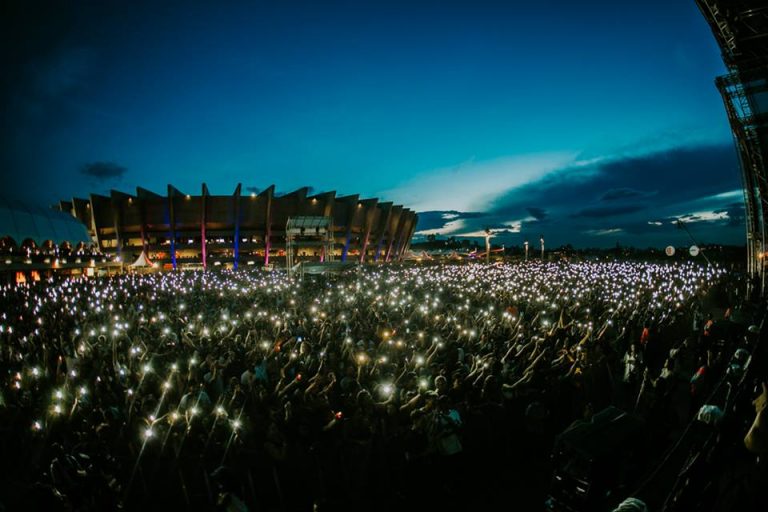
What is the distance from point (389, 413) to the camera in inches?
211

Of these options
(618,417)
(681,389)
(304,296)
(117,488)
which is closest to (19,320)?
(304,296)

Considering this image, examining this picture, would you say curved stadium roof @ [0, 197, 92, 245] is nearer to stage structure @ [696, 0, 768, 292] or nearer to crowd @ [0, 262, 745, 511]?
crowd @ [0, 262, 745, 511]

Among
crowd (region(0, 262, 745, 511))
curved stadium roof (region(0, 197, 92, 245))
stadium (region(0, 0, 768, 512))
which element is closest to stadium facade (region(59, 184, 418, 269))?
curved stadium roof (region(0, 197, 92, 245))

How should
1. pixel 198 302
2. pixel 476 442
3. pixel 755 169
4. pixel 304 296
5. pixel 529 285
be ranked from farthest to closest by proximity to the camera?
pixel 529 285, pixel 304 296, pixel 198 302, pixel 755 169, pixel 476 442

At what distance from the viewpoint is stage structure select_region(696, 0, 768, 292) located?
1159cm

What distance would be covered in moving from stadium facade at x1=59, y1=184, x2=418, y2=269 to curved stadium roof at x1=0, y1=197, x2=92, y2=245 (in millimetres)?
7951

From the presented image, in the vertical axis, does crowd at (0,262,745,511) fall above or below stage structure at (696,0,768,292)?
below

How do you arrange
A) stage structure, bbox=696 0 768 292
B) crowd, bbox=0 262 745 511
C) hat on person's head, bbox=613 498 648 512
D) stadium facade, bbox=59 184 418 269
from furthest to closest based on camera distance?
1. stadium facade, bbox=59 184 418 269
2. stage structure, bbox=696 0 768 292
3. crowd, bbox=0 262 745 511
4. hat on person's head, bbox=613 498 648 512

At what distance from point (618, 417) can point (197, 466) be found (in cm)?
497

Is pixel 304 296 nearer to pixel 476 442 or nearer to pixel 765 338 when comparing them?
pixel 476 442

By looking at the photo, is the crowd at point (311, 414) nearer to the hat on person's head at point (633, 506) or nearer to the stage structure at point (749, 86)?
the hat on person's head at point (633, 506)

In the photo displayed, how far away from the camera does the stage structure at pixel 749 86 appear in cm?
1159

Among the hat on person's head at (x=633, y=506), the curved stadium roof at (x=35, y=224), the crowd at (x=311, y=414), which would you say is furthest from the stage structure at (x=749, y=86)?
the curved stadium roof at (x=35, y=224)

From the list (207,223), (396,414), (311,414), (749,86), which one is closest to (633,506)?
(396,414)
